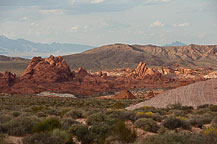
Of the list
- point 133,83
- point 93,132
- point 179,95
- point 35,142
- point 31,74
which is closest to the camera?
point 35,142

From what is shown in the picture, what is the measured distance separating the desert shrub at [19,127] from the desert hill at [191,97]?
15038 millimetres

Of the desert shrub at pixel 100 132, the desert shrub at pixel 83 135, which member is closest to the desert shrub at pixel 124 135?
the desert shrub at pixel 100 132

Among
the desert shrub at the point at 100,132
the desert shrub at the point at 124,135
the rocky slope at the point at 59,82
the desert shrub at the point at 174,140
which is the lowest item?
the rocky slope at the point at 59,82

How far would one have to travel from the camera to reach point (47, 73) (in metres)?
69.9

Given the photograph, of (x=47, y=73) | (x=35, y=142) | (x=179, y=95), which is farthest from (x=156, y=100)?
(x=47, y=73)

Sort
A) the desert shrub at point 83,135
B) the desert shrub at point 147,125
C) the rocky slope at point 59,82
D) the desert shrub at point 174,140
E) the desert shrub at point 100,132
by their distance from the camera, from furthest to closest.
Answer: the rocky slope at point 59,82 < the desert shrub at point 147,125 < the desert shrub at point 83,135 < the desert shrub at point 100,132 < the desert shrub at point 174,140

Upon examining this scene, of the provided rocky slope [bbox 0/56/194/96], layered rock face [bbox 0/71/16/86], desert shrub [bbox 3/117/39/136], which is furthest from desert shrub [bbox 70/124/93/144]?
layered rock face [bbox 0/71/16/86]

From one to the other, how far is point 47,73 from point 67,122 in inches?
2349

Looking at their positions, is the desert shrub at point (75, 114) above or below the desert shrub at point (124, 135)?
below

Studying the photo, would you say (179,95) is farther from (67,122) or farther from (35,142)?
(35,142)

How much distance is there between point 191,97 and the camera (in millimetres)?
24766

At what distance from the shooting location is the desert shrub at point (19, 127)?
10.0 m

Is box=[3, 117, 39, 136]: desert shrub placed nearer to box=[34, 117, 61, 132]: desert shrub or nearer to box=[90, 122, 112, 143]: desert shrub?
box=[34, 117, 61, 132]: desert shrub

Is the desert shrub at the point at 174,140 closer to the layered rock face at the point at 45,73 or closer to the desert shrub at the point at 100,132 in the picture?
the desert shrub at the point at 100,132
